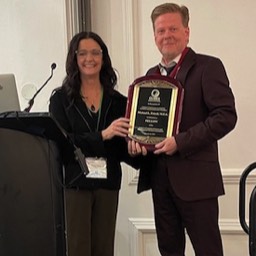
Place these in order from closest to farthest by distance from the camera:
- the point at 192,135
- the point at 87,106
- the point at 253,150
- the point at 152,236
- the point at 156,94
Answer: the point at 192,135 → the point at 156,94 → the point at 87,106 → the point at 253,150 → the point at 152,236

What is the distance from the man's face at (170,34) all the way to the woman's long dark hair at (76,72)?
1.30 ft

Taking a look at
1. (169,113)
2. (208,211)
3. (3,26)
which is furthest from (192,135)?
(3,26)

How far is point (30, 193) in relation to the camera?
159 cm

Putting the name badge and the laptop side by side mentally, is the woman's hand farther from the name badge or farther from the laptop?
the laptop

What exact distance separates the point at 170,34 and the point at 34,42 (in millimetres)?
1256

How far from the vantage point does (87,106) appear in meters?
2.22

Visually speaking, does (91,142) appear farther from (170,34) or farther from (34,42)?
(34,42)

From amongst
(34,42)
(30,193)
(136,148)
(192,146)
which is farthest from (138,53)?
(30,193)

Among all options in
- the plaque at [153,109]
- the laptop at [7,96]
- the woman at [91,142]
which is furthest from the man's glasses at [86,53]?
the laptop at [7,96]

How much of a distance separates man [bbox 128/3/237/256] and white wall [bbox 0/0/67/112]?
1.05 m

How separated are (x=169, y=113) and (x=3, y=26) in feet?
5.06

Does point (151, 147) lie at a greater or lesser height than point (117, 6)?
lesser

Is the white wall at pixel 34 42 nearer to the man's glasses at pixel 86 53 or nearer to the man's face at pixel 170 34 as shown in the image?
the man's glasses at pixel 86 53

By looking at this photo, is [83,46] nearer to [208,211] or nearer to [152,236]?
[208,211]
